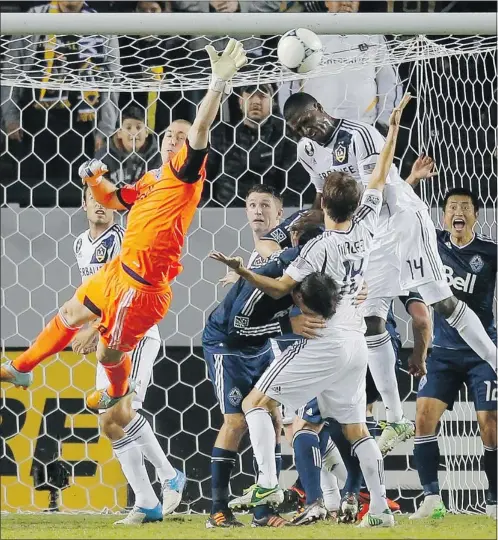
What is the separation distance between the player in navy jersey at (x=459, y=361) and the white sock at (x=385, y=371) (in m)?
0.13

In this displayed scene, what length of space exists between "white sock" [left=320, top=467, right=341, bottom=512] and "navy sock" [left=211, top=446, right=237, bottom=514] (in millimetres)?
547

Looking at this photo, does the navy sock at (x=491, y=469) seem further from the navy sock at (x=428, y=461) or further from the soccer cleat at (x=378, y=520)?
the soccer cleat at (x=378, y=520)

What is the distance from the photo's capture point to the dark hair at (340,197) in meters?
4.92

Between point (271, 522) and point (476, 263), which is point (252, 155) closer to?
point (476, 263)

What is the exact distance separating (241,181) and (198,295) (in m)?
0.89

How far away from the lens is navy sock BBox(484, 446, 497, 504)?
218 inches

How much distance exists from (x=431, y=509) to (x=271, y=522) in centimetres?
93

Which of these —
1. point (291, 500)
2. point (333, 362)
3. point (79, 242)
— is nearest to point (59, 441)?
point (79, 242)

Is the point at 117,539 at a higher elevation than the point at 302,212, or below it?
below

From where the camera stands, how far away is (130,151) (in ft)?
22.4

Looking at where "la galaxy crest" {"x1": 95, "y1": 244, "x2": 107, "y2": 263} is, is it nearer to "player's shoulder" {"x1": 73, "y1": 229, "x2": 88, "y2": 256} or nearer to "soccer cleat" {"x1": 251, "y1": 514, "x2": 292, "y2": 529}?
"player's shoulder" {"x1": 73, "y1": 229, "x2": 88, "y2": 256}

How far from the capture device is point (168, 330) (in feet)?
21.6

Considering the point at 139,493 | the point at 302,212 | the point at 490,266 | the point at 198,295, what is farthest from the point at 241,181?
the point at 139,493

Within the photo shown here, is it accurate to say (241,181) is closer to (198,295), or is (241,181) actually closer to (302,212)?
(198,295)
